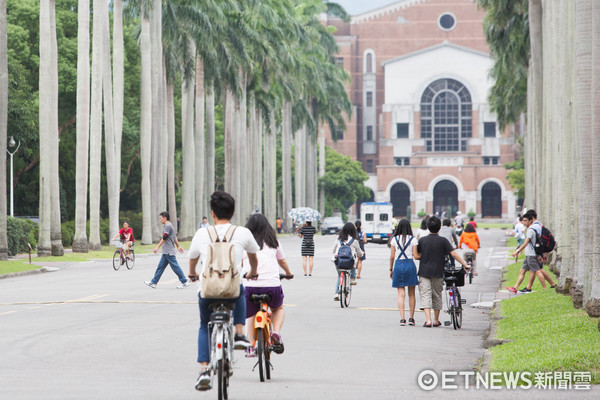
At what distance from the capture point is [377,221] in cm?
6309

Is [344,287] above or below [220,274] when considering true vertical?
below

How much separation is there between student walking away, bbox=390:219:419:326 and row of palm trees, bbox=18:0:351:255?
67.3ft

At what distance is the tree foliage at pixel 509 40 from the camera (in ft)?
135

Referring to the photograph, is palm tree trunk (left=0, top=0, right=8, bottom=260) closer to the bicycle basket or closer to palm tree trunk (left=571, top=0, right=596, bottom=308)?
the bicycle basket

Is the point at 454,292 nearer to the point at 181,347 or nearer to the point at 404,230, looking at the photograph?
the point at 404,230

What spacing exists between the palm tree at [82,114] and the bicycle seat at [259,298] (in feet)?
102

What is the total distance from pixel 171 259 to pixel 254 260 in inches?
573

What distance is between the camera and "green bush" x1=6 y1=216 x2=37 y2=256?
128 ft

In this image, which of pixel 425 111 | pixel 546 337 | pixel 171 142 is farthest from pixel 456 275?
pixel 425 111

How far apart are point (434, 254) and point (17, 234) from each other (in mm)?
27648

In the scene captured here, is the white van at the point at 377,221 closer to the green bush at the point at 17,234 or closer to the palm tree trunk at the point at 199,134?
the palm tree trunk at the point at 199,134

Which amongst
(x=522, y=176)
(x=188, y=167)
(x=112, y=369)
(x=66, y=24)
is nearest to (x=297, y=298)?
(x=112, y=369)

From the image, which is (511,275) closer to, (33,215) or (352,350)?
(352,350)

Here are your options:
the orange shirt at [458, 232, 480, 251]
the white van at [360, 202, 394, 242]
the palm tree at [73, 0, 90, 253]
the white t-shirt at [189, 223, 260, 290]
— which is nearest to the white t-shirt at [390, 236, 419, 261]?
the white t-shirt at [189, 223, 260, 290]
